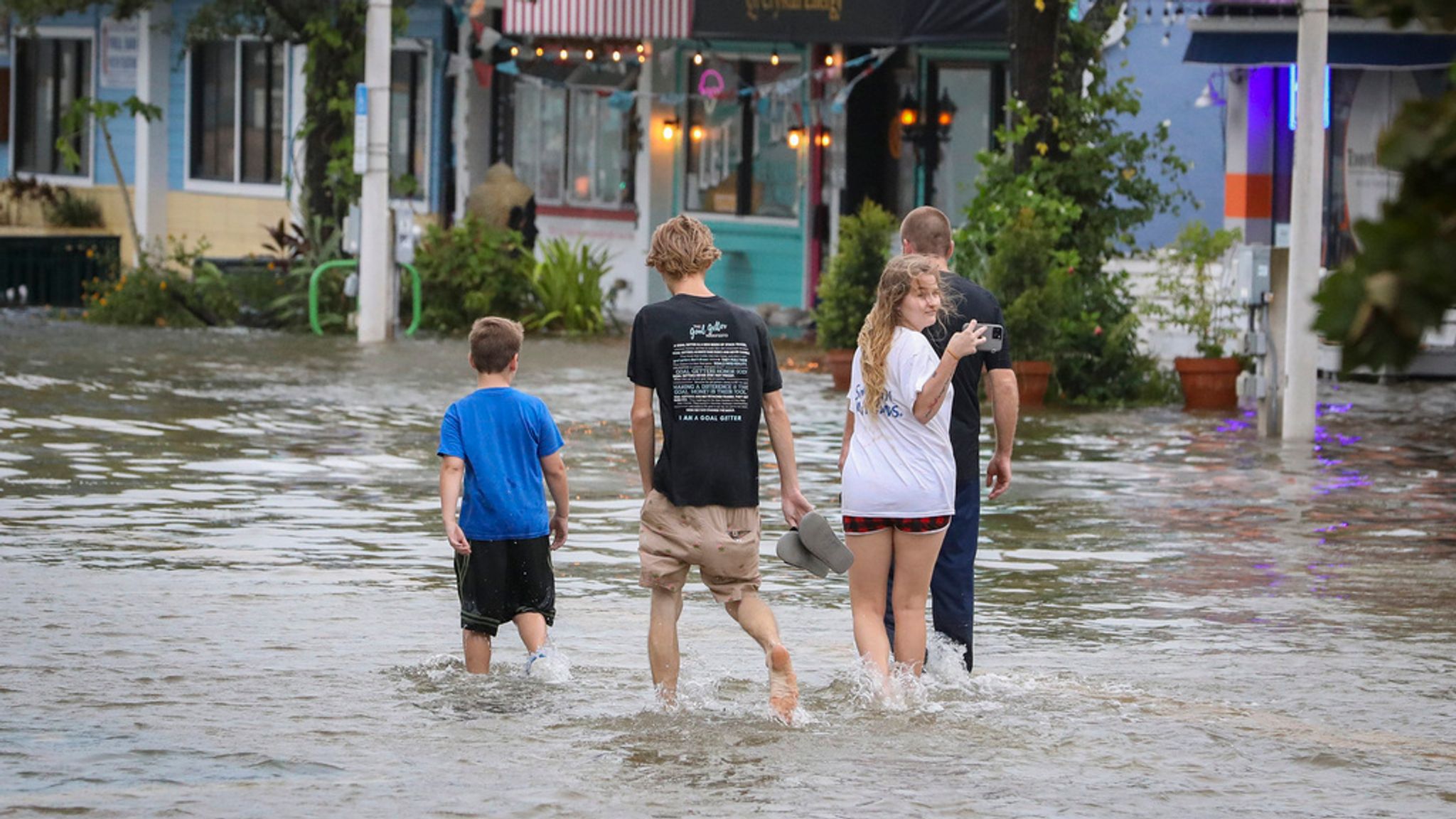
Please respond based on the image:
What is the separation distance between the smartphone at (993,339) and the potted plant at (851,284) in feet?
35.4

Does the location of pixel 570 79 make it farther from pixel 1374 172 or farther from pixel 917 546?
pixel 917 546

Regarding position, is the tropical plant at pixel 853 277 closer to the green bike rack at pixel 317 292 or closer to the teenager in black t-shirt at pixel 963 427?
the green bike rack at pixel 317 292

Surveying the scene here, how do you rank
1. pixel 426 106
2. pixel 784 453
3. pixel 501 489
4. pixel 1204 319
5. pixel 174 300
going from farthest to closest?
1. pixel 426 106
2. pixel 174 300
3. pixel 1204 319
4. pixel 501 489
5. pixel 784 453

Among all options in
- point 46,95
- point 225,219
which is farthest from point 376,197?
point 46,95

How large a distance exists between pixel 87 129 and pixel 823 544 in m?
27.6

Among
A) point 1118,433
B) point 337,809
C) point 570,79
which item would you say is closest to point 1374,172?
point 1118,433

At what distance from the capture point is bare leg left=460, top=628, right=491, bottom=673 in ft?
25.7

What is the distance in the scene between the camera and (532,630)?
781 centimetres

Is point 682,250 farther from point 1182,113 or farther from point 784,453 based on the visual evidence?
point 1182,113

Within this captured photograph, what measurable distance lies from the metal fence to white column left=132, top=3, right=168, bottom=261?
984mm

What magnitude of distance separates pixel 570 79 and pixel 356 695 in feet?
64.7

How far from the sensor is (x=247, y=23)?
1112 inches

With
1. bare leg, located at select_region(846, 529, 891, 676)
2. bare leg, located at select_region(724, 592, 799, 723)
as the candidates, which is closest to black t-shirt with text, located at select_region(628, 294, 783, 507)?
bare leg, located at select_region(724, 592, 799, 723)

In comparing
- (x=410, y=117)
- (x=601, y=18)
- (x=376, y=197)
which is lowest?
(x=376, y=197)
